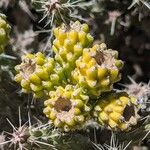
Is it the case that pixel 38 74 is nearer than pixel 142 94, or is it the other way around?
pixel 38 74

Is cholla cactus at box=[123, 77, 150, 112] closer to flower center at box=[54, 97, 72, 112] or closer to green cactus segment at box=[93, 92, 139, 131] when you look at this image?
green cactus segment at box=[93, 92, 139, 131]

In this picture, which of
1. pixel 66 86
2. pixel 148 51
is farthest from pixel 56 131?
pixel 148 51

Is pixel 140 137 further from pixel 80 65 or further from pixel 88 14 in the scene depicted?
pixel 88 14

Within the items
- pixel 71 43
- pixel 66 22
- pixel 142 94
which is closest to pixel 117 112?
pixel 71 43

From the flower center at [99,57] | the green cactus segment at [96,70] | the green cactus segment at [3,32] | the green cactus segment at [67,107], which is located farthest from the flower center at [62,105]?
the green cactus segment at [3,32]

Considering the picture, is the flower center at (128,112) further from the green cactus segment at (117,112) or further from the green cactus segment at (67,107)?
the green cactus segment at (67,107)

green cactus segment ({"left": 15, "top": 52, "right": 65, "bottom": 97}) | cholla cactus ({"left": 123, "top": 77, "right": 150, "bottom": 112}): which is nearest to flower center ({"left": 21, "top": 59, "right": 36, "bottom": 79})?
green cactus segment ({"left": 15, "top": 52, "right": 65, "bottom": 97})

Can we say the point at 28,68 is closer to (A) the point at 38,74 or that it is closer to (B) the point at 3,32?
(A) the point at 38,74

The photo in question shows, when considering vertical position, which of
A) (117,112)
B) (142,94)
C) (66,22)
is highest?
(66,22)
